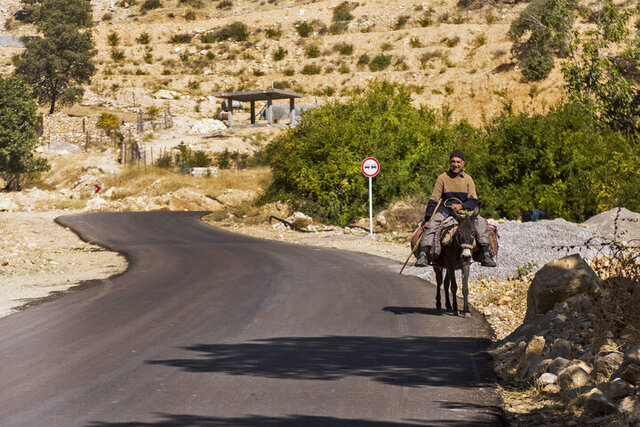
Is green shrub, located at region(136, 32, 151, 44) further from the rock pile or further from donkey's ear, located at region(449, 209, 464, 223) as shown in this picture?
the rock pile

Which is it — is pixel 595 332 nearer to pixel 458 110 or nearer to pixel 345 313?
pixel 345 313

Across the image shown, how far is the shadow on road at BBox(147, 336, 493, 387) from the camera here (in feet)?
25.2

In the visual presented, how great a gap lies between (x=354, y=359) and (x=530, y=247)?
1152 centimetres

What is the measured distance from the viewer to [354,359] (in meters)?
8.45

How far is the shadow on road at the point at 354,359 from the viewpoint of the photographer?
25.2ft

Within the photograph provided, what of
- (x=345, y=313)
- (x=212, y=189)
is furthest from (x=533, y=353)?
(x=212, y=189)

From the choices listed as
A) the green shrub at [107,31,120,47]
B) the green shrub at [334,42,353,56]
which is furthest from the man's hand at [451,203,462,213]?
the green shrub at [107,31,120,47]

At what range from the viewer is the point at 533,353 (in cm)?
799

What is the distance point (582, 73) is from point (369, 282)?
1130 inches

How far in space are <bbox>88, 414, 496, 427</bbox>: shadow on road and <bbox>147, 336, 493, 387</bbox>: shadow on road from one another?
1325mm

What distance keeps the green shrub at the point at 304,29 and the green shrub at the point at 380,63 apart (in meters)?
18.2

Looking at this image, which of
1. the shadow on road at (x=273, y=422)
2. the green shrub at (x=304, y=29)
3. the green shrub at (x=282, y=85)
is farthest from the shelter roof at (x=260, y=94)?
the shadow on road at (x=273, y=422)

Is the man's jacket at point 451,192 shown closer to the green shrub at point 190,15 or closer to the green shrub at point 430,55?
the green shrub at point 430,55

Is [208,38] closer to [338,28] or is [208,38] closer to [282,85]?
[338,28]
